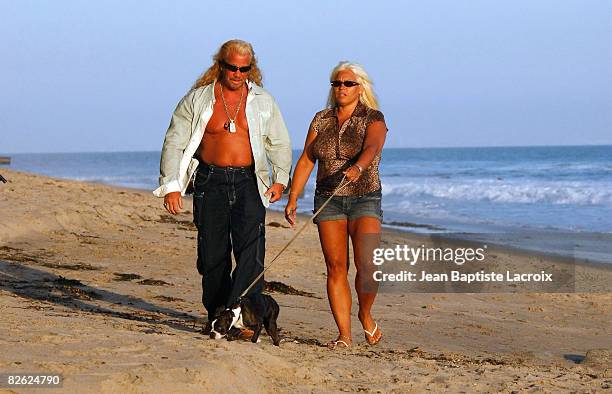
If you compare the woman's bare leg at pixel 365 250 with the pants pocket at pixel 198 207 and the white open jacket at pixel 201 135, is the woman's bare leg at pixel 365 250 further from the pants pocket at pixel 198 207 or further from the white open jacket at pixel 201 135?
the pants pocket at pixel 198 207

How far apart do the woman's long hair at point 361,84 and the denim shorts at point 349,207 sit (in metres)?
0.61

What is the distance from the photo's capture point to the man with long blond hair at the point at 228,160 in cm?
610

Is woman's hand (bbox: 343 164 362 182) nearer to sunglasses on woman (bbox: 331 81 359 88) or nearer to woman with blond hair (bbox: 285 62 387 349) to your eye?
woman with blond hair (bbox: 285 62 387 349)

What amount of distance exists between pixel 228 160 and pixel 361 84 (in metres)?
1.02

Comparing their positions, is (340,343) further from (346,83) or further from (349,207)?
(346,83)

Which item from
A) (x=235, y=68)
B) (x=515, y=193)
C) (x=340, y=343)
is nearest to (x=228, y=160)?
(x=235, y=68)

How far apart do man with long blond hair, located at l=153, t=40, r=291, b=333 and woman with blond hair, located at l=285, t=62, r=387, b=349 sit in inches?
11.7

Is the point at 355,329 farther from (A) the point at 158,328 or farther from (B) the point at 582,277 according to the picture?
(B) the point at 582,277

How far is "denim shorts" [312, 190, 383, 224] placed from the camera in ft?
20.6

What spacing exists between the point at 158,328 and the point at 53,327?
0.81 meters

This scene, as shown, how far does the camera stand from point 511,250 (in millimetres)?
15055

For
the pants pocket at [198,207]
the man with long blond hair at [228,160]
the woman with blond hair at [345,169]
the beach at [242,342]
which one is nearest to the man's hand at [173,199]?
the man with long blond hair at [228,160]

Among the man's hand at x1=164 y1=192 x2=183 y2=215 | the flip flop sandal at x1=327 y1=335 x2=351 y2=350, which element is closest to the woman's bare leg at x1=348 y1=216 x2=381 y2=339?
the flip flop sandal at x1=327 y1=335 x2=351 y2=350

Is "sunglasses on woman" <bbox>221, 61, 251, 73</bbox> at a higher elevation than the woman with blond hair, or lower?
higher
